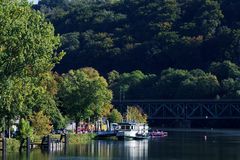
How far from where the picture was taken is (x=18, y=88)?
202ft

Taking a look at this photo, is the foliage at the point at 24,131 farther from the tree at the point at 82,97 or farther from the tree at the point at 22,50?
the tree at the point at 82,97

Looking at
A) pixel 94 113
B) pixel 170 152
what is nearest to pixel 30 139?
pixel 170 152

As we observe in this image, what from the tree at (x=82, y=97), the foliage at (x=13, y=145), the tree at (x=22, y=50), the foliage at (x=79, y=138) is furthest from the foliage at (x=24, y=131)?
the tree at (x=82, y=97)

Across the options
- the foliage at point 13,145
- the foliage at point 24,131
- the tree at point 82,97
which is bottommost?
the foliage at point 13,145

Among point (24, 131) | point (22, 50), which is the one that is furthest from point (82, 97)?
point (22, 50)

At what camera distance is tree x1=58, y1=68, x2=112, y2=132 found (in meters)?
112

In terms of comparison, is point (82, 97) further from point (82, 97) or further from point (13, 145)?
point (13, 145)

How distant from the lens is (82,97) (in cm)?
11275

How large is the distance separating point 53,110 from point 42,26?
41.4 metres

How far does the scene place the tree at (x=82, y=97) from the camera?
367 feet

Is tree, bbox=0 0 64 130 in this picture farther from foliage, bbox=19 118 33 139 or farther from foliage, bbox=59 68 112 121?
foliage, bbox=59 68 112 121

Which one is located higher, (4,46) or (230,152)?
(4,46)

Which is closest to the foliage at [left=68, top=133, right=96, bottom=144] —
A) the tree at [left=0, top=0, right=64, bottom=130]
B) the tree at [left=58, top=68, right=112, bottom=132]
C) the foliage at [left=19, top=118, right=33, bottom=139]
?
the tree at [left=58, top=68, right=112, bottom=132]

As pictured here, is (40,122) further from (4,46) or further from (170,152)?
(4,46)
